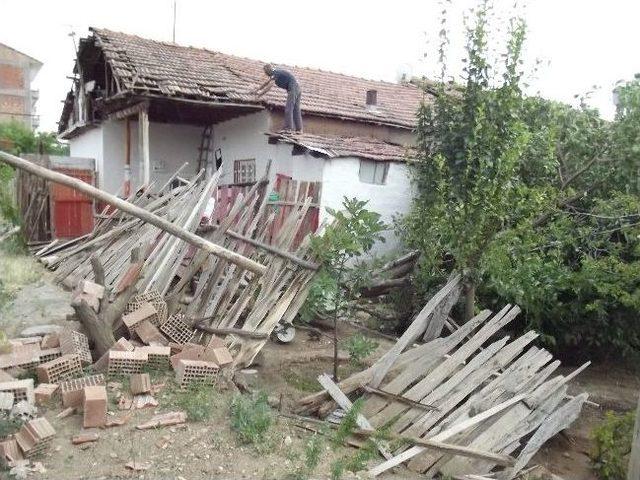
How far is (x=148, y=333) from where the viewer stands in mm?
4809

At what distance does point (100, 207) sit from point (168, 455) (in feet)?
31.7

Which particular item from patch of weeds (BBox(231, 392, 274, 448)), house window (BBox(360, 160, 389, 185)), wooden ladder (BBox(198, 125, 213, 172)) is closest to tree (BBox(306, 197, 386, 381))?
patch of weeds (BBox(231, 392, 274, 448))

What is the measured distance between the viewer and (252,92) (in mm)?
11547

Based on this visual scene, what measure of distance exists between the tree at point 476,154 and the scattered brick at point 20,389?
153 inches

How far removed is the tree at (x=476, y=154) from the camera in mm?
4918

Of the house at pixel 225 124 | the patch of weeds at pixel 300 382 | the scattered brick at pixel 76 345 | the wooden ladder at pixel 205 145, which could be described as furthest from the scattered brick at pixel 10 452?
the wooden ladder at pixel 205 145

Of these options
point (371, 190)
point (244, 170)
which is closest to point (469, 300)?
point (371, 190)

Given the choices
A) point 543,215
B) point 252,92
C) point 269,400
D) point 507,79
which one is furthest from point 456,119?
point 252,92

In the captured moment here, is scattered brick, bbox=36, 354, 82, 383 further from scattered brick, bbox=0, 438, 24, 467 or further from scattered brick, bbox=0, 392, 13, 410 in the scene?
scattered brick, bbox=0, 438, 24, 467

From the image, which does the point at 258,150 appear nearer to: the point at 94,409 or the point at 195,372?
the point at 195,372

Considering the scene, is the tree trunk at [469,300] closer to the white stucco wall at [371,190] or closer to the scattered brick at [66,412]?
the white stucco wall at [371,190]

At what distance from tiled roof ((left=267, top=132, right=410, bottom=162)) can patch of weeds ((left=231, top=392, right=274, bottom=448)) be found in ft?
20.0

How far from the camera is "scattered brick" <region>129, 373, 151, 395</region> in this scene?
13.1 feet

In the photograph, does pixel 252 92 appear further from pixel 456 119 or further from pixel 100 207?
pixel 456 119
